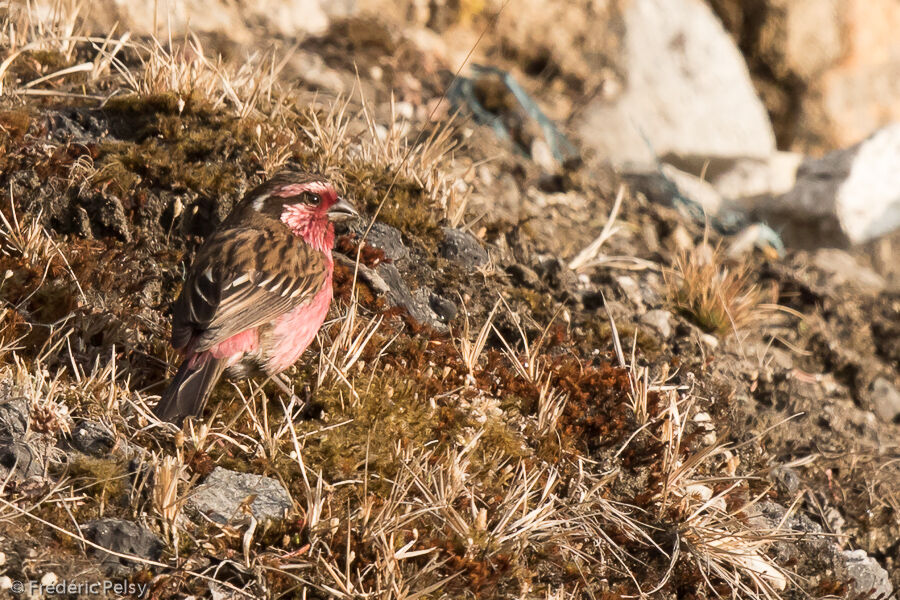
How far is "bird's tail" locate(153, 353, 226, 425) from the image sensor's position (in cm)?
497

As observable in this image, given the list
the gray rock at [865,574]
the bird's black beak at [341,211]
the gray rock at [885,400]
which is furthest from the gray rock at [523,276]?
the gray rock at [885,400]

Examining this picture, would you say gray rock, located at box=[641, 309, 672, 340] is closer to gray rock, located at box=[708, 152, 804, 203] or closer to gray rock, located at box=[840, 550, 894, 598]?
gray rock, located at box=[840, 550, 894, 598]

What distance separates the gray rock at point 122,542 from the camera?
4414 mm

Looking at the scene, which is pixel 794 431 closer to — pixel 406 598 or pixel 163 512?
pixel 406 598

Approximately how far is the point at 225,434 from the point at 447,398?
4.50 ft

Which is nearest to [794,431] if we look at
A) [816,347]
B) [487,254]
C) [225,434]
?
[816,347]

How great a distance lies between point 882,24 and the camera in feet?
45.0

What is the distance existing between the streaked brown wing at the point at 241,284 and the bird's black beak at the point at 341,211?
0.38 m

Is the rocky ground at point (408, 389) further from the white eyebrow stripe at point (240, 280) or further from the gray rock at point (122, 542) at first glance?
the white eyebrow stripe at point (240, 280)

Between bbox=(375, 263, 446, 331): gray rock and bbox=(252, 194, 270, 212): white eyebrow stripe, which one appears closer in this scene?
bbox=(252, 194, 270, 212): white eyebrow stripe

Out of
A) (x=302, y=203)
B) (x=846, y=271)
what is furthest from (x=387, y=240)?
(x=846, y=271)

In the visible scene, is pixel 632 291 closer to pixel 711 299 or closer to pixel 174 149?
pixel 711 299

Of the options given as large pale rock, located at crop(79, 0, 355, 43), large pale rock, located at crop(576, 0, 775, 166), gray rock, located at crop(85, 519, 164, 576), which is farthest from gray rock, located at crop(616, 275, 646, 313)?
large pale rock, located at crop(79, 0, 355, 43)

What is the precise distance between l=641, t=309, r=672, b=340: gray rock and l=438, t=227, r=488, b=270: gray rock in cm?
136
